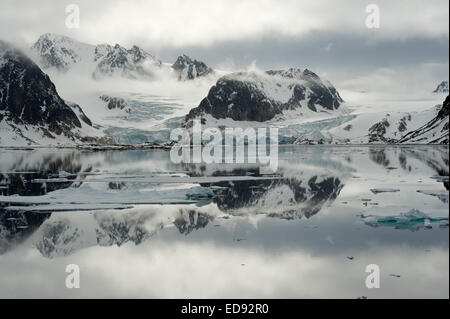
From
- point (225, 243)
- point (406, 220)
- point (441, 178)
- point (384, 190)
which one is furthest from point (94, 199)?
point (441, 178)

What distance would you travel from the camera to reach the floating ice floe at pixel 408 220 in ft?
77.7

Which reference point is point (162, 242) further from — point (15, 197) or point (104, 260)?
point (15, 197)

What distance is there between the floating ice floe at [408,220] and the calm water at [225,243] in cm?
6

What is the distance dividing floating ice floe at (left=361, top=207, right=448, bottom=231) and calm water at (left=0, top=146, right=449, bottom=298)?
59 mm

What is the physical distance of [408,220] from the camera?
24344 millimetres

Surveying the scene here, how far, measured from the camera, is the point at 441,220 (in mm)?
24312

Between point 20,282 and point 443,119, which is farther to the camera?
point 443,119

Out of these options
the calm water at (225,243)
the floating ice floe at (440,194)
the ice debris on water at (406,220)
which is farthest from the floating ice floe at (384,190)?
the ice debris on water at (406,220)

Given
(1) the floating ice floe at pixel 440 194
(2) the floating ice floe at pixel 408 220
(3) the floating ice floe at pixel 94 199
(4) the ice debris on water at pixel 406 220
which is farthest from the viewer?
(3) the floating ice floe at pixel 94 199

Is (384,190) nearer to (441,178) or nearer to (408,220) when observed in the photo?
(441,178)

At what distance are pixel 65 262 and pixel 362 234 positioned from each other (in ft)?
42.1

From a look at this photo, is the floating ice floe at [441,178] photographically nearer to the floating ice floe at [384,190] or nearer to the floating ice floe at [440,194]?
the floating ice floe at [384,190]
